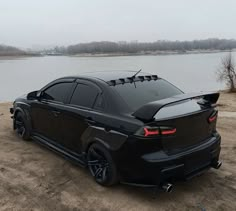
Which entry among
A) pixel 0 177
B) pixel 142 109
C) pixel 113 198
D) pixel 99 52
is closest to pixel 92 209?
pixel 113 198

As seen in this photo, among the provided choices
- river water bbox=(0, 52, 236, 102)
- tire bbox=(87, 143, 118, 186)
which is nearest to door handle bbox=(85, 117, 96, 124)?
tire bbox=(87, 143, 118, 186)

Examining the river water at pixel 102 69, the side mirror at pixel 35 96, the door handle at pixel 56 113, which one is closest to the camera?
the door handle at pixel 56 113

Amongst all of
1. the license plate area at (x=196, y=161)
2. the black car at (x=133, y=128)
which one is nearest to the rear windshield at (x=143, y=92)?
the black car at (x=133, y=128)

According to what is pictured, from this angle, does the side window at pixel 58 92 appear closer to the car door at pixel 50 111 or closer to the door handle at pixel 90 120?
the car door at pixel 50 111

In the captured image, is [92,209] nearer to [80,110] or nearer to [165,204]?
[165,204]

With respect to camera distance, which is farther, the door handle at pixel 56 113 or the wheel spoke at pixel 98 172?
the door handle at pixel 56 113

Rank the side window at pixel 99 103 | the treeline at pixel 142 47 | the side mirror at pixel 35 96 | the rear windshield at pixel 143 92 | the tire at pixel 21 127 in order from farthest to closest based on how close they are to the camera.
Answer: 1. the treeline at pixel 142 47
2. the tire at pixel 21 127
3. the side mirror at pixel 35 96
4. the side window at pixel 99 103
5. the rear windshield at pixel 143 92

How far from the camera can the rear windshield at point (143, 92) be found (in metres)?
3.82

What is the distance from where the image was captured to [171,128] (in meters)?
3.35

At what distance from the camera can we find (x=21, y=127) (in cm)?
607

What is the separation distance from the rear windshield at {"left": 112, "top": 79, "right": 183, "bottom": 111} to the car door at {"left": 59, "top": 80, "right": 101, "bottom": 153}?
14.7 inches

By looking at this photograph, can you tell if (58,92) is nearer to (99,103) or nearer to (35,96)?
(35,96)

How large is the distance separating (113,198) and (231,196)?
1.42 metres

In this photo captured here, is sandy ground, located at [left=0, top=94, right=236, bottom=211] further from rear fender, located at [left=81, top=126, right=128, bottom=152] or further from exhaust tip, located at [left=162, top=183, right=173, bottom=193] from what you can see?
rear fender, located at [left=81, top=126, right=128, bottom=152]
